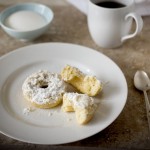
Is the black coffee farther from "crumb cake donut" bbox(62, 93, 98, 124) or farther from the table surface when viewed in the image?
"crumb cake donut" bbox(62, 93, 98, 124)

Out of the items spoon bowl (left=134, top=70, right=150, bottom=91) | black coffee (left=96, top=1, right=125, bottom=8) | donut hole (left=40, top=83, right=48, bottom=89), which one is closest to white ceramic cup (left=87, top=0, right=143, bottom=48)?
black coffee (left=96, top=1, right=125, bottom=8)

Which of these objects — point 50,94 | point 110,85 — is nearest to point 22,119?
point 50,94

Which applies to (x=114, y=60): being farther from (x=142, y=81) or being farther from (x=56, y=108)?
(x=56, y=108)

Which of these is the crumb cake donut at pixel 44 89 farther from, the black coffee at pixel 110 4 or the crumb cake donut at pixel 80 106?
the black coffee at pixel 110 4

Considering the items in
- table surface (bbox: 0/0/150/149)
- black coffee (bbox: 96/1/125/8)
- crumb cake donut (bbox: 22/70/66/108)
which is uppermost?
black coffee (bbox: 96/1/125/8)

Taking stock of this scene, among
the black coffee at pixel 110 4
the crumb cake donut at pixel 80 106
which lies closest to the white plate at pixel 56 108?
the crumb cake donut at pixel 80 106

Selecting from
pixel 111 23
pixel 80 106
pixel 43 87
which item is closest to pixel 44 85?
pixel 43 87

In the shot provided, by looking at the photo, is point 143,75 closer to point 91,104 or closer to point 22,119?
point 91,104
